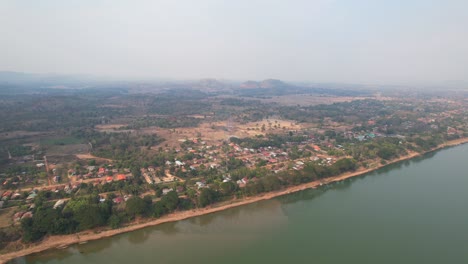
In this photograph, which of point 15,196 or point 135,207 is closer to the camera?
point 135,207

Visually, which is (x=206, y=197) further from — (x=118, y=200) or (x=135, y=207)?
(x=118, y=200)

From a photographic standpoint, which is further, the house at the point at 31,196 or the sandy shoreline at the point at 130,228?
the house at the point at 31,196

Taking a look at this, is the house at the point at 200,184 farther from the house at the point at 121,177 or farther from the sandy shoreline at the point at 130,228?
the house at the point at 121,177

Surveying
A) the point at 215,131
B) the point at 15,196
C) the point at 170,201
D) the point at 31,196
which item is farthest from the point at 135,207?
the point at 215,131

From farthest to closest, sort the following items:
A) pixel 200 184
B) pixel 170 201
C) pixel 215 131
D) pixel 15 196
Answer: pixel 215 131 < pixel 200 184 < pixel 15 196 < pixel 170 201

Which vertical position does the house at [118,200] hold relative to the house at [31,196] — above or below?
above

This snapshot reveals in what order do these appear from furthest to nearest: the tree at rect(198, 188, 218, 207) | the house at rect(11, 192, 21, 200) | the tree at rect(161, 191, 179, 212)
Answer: the house at rect(11, 192, 21, 200) < the tree at rect(198, 188, 218, 207) < the tree at rect(161, 191, 179, 212)

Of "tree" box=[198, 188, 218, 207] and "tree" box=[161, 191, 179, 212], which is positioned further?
"tree" box=[198, 188, 218, 207]

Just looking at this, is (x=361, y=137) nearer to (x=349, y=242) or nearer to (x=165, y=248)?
(x=349, y=242)

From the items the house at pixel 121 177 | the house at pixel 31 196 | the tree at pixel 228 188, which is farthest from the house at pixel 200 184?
the house at pixel 31 196

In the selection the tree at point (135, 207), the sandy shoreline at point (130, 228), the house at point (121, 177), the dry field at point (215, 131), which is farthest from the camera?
the dry field at point (215, 131)

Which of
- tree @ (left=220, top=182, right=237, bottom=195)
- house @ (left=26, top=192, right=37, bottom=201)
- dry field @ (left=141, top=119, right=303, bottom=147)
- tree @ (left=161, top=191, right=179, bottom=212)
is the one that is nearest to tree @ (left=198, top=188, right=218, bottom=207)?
tree @ (left=220, top=182, right=237, bottom=195)

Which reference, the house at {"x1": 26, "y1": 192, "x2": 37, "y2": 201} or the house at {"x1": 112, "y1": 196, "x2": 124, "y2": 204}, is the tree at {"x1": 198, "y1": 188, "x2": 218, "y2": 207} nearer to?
the house at {"x1": 112, "y1": 196, "x2": 124, "y2": 204}
